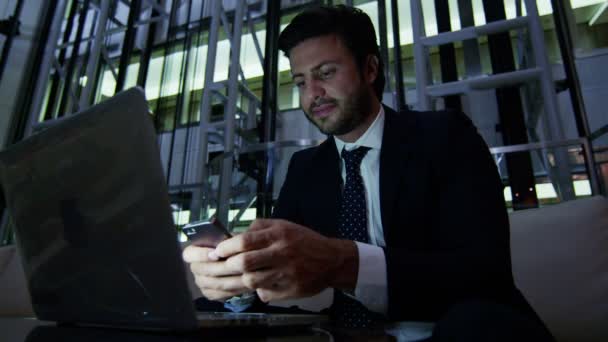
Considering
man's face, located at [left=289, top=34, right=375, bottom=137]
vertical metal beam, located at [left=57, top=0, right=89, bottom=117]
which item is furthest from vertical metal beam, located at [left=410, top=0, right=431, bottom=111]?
vertical metal beam, located at [left=57, top=0, right=89, bottom=117]

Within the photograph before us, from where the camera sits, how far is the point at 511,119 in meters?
2.20

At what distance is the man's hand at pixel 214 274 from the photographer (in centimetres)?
50

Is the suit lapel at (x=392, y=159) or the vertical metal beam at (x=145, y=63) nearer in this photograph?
the suit lapel at (x=392, y=159)

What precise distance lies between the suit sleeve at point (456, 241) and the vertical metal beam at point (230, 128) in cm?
142

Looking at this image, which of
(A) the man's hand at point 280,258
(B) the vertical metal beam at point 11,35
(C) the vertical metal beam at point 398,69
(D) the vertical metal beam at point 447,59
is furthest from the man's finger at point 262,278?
(B) the vertical metal beam at point 11,35

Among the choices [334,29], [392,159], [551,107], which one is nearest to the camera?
[392,159]

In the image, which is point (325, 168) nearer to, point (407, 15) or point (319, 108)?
point (319, 108)

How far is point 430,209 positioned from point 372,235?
0.13 metres

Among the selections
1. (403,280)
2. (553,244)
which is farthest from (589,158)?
(403,280)

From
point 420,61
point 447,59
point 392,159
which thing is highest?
point 447,59

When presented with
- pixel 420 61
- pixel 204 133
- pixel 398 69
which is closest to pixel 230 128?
pixel 204 133

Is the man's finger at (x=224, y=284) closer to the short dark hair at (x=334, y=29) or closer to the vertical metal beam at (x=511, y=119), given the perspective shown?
the short dark hair at (x=334, y=29)

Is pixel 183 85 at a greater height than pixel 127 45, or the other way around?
pixel 127 45

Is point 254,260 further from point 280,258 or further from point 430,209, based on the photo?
point 430,209
